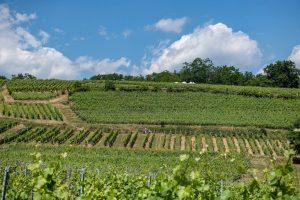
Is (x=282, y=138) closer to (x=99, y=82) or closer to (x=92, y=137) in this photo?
(x=92, y=137)

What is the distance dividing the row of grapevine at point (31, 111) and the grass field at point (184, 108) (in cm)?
380

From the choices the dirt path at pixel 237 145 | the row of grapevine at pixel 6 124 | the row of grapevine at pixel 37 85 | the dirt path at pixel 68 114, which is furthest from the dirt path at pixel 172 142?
the row of grapevine at pixel 37 85

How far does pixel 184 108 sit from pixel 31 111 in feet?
80.0

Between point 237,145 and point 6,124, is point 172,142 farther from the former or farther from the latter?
point 6,124

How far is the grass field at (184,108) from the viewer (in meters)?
67.8

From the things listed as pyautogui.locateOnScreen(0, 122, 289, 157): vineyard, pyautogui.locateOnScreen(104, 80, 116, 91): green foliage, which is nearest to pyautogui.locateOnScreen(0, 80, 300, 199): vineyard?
pyautogui.locateOnScreen(0, 122, 289, 157): vineyard

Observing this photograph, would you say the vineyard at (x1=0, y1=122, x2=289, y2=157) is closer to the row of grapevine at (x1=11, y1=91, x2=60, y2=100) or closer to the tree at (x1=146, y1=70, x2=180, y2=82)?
the row of grapevine at (x1=11, y1=91, x2=60, y2=100)

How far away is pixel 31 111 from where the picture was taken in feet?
226

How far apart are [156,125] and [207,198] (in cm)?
5901

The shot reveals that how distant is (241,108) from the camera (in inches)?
3076

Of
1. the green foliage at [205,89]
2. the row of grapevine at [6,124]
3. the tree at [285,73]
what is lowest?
the row of grapevine at [6,124]

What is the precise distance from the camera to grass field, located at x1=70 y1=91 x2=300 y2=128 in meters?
67.8

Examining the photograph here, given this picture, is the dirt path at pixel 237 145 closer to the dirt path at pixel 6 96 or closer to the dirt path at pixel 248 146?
the dirt path at pixel 248 146

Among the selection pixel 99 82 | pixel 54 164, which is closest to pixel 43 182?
pixel 54 164
